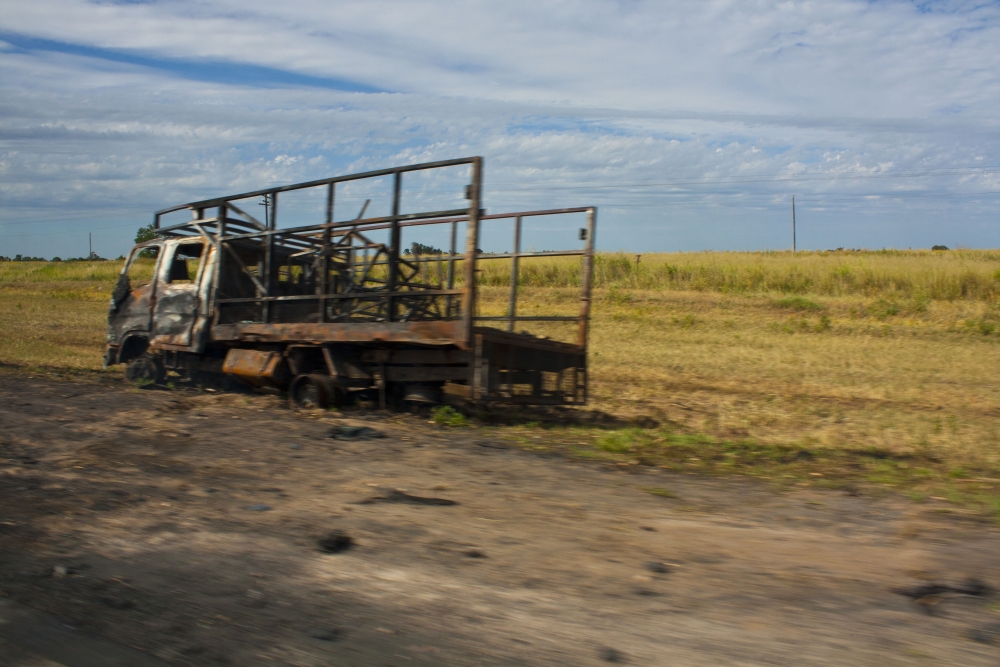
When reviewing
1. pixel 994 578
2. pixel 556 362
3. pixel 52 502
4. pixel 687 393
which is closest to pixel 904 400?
pixel 687 393

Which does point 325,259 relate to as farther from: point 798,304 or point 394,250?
point 798,304

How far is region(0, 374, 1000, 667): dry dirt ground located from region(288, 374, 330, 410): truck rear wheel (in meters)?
2.67

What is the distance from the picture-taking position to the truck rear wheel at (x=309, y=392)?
8.58m

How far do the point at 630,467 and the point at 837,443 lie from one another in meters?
2.66

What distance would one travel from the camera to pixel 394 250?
798 cm

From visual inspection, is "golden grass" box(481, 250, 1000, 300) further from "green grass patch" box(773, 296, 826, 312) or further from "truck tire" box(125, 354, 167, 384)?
"truck tire" box(125, 354, 167, 384)

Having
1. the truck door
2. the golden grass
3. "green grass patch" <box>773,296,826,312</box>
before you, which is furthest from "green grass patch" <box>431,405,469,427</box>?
"green grass patch" <box>773,296,826,312</box>

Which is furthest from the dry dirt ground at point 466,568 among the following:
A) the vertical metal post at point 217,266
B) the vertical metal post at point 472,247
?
the vertical metal post at point 217,266

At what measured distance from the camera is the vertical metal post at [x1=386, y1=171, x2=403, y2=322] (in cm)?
785

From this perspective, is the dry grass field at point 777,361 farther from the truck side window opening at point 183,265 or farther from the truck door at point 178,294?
the truck side window opening at point 183,265

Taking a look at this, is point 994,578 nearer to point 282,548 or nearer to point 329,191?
point 282,548

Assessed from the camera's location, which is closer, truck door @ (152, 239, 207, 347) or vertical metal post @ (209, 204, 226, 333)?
vertical metal post @ (209, 204, 226, 333)

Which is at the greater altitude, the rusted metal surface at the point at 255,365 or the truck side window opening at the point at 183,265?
the truck side window opening at the point at 183,265

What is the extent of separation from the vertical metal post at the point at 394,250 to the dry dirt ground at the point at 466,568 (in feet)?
8.07
